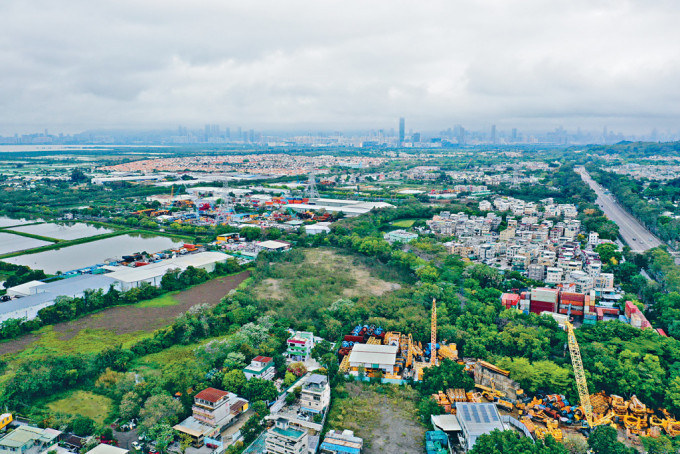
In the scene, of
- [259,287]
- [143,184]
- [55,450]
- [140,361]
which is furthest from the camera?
[143,184]

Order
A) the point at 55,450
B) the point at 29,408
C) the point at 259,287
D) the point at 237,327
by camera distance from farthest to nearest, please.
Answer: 1. the point at 259,287
2. the point at 237,327
3. the point at 29,408
4. the point at 55,450

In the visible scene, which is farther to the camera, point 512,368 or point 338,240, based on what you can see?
point 338,240

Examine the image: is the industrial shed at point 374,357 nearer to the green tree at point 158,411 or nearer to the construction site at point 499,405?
the construction site at point 499,405

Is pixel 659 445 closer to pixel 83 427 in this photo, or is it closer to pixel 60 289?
pixel 83 427

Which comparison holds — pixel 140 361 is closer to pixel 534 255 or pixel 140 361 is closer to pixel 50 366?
pixel 50 366

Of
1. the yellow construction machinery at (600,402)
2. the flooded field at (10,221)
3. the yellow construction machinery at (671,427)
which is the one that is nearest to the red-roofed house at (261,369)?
the yellow construction machinery at (600,402)

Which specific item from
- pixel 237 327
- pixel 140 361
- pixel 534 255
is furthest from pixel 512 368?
pixel 534 255
